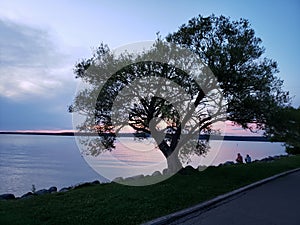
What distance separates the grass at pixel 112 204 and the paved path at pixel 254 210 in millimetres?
713

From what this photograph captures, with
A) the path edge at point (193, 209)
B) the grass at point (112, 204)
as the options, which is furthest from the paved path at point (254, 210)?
the grass at point (112, 204)

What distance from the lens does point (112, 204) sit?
9922 millimetres

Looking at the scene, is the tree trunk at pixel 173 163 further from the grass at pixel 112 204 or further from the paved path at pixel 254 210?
the paved path at pixel 254 210

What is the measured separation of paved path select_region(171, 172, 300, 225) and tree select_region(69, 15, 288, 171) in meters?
4.93

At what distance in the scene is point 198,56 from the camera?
1647cm

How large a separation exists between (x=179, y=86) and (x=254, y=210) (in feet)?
24.4

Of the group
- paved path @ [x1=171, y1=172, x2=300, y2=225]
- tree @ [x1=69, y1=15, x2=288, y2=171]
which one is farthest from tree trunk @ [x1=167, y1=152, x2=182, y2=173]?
paved path @ [x1=171, y1=172, x2=300, y2=225]

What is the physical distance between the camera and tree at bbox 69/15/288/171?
1619 cm

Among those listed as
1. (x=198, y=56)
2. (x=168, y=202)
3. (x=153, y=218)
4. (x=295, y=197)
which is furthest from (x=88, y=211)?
(x=198, y=56)

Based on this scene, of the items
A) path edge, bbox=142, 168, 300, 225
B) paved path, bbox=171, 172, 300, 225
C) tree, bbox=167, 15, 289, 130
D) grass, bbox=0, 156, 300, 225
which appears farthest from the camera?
tree, bbox=167, 15, 289, 130

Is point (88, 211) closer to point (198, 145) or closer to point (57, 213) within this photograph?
point (57, 213)

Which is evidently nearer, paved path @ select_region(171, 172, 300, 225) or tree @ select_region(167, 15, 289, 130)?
paved path @ select_region(171, 172, 300, 225)

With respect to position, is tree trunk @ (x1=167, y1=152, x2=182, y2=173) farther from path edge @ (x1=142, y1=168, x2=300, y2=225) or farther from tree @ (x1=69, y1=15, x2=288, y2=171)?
path edge @ (x1=142, y1=168, x2=300, y2=225)

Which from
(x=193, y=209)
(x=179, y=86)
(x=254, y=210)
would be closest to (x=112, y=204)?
(x=193, y=209)
